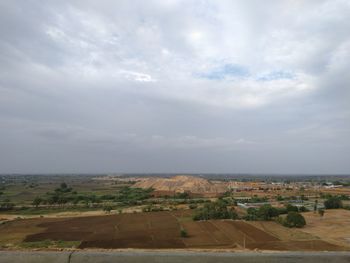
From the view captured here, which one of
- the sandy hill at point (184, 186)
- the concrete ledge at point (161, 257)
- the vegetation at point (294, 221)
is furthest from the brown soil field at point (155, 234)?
the sandy hill at point (184, 186)

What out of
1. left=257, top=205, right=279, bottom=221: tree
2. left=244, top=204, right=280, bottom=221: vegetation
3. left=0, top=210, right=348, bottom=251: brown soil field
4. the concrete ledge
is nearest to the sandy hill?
left=244, top=204, right=280, bottom=221: vegetation

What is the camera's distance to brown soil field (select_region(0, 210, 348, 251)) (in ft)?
86.9

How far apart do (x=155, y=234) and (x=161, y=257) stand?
101 feet

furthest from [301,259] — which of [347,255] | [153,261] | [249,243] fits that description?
[249,243]

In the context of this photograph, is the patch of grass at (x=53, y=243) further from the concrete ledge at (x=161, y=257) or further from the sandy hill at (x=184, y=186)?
the sandy hill at (x=184, y=186)

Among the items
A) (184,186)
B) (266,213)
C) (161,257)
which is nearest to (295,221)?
(266,213)

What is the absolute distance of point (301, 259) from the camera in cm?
241

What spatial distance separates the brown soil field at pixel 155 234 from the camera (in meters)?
26.5

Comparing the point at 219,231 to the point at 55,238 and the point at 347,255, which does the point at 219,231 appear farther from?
the point at 347,255

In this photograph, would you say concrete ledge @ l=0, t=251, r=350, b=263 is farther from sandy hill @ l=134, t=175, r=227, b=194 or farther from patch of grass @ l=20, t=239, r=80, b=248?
sandy hill @ l=134, t=175, r=227, b=194

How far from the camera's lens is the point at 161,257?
2.33m

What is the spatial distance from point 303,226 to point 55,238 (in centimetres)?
2666

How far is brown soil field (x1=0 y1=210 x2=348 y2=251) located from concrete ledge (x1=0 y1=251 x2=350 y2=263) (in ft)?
76.8

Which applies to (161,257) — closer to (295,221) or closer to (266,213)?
(295,221)
